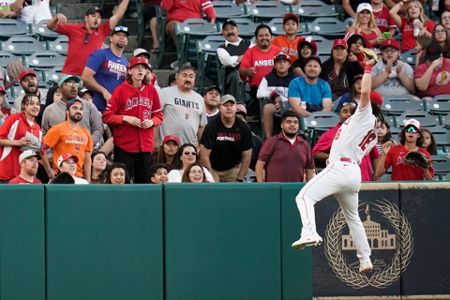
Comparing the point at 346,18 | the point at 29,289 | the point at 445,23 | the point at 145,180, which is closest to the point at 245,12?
the point at 346,18

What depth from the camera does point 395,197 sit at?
557 inches

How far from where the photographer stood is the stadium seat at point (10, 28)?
1855 centimetres

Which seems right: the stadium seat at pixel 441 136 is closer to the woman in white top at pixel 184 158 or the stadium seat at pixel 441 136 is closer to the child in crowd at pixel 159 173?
the woman in white top at pixel 184 158

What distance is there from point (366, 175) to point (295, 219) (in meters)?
1.88

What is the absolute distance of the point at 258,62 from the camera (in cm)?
1773

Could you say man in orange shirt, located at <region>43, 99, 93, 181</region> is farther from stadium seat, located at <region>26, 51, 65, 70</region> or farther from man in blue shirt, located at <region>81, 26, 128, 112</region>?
stadium seat, located at <region>26, 51, 65, 70</region>

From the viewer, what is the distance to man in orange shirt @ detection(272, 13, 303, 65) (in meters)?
18.4

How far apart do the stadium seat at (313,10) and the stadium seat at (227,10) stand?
76cm

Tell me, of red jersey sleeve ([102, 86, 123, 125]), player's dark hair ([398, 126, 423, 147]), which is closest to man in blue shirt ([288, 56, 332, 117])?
player's dark hair ([398, 126, 423, 147])

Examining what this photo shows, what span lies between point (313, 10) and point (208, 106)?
3695 mm

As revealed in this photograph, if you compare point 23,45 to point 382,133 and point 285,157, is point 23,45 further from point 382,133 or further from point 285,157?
point 382,133

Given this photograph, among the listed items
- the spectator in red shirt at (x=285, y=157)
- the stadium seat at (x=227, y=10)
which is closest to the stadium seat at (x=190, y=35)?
the stadium seat at (x=227, y=10)

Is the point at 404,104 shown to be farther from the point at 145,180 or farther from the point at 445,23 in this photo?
the point at 145,180

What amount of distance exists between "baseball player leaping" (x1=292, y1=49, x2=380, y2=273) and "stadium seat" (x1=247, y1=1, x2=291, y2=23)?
20.7 feet
